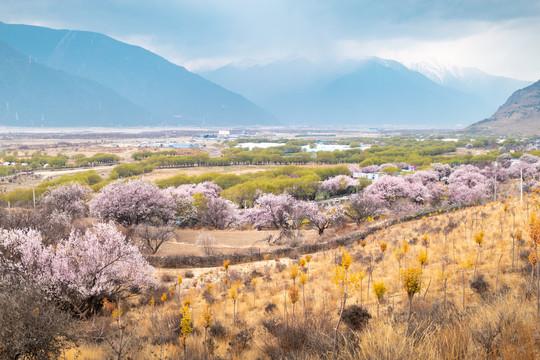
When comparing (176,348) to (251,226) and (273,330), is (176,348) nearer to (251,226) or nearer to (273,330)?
(273,330)

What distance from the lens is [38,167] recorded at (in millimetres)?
77938

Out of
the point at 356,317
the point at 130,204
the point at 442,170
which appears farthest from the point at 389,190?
the point at 356,317

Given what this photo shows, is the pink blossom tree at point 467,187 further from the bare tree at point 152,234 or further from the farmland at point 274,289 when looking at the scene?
the bare tree at point 152,234

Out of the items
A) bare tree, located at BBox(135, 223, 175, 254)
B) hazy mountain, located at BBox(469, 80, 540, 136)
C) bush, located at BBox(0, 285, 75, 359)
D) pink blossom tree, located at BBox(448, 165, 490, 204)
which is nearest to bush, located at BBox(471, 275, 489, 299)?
bush, located at BBox(0, 285, 75, 359)

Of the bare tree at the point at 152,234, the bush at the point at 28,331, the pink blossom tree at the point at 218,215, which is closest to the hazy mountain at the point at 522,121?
the pink blossom tree at the point at 218,215

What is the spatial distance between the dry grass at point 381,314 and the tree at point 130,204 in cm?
1193

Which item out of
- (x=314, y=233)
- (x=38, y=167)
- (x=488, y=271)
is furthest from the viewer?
(x=38, y=167)

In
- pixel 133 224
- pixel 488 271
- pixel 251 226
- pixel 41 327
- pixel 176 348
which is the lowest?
pixel 251 226

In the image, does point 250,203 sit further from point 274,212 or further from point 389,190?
point 389,190

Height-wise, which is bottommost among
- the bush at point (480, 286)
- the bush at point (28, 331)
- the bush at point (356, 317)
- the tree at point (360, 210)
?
the tree at point (360, 210)

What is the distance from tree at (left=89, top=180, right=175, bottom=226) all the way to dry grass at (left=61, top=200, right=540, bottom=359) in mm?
11929

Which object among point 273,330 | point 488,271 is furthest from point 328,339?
point 488,271

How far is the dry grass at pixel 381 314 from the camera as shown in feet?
15.2

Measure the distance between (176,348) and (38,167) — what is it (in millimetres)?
86106
